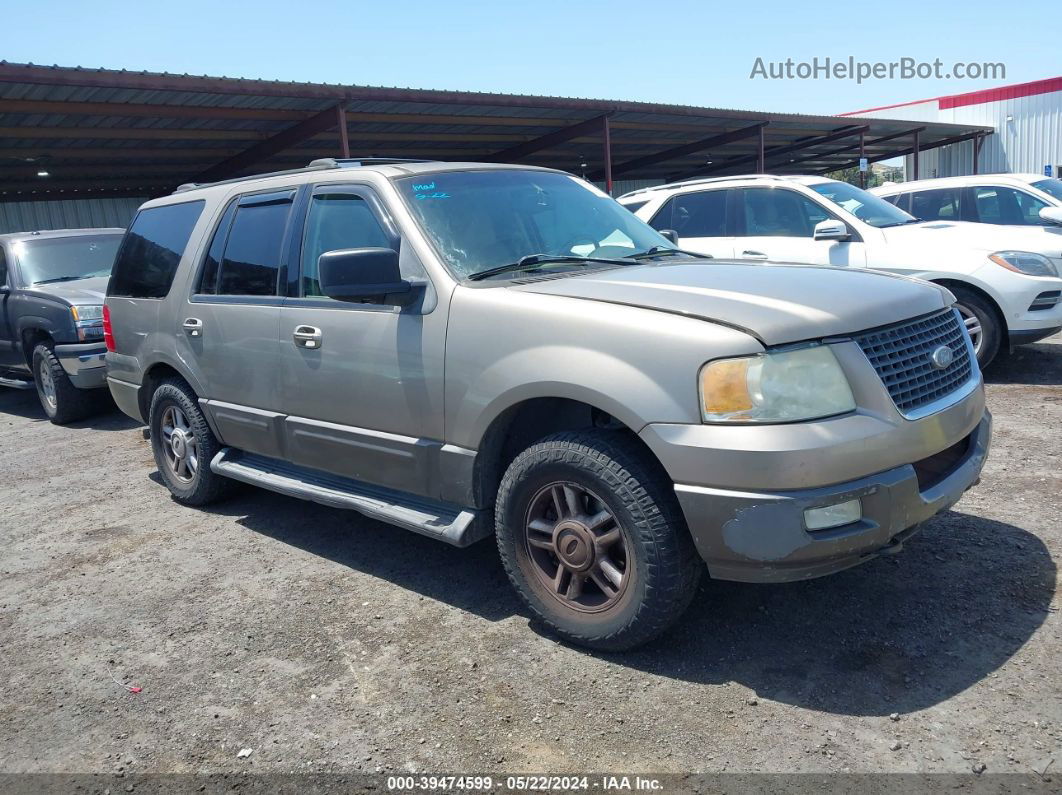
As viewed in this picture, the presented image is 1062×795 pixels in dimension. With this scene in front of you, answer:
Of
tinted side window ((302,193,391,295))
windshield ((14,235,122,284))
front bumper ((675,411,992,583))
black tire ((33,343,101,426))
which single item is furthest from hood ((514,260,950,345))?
windshield ((14,235,122,284))

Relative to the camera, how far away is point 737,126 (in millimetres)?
22094

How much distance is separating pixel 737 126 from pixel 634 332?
21029mm

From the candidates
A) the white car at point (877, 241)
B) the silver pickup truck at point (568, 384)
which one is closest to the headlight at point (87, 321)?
the silver pickup truck at point (568, 384)

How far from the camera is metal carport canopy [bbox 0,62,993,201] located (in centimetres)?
1220

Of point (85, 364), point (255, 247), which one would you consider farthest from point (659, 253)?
point (85, 364)

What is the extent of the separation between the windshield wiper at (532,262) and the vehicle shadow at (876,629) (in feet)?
5.06

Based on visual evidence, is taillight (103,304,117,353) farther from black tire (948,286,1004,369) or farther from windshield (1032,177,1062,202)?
windshield (1032,177,1062,202)

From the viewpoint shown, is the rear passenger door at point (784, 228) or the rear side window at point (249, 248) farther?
the rear passenger door at point (784, 228)

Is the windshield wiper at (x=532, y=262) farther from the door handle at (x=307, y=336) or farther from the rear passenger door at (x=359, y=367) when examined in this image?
the door handle at (x=307, y=336)

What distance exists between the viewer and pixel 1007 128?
3384 centimetres

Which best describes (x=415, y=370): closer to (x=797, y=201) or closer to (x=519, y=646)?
(x=519, y=646)

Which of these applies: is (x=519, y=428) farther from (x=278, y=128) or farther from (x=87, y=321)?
(x=278, y=128)

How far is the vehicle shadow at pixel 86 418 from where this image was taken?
8.20 m

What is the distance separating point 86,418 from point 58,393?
48 cm
